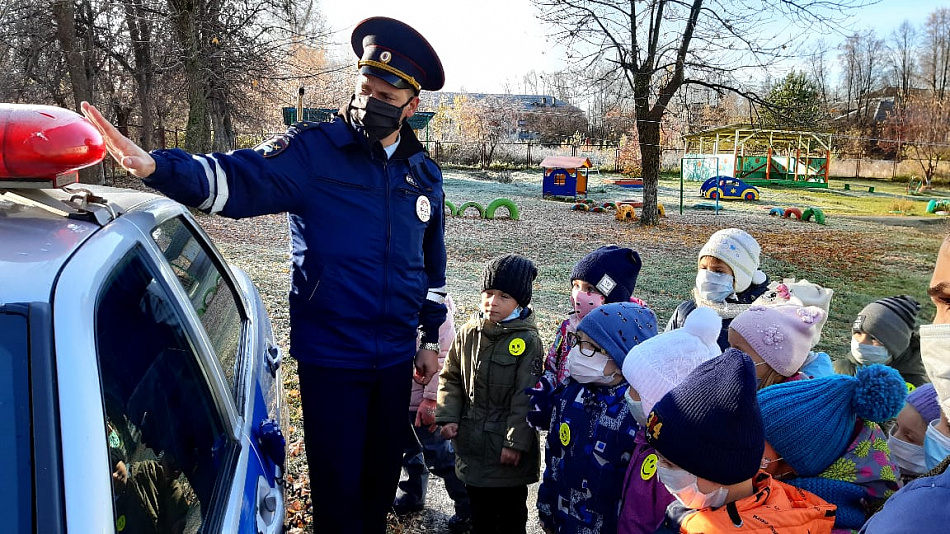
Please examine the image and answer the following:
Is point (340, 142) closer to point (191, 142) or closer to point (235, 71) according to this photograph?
point (235, 71)

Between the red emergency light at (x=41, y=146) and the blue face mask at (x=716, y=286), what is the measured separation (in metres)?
2.99

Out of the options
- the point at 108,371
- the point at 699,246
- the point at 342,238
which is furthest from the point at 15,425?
the point at 699,246

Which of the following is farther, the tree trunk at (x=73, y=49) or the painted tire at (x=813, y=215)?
the painted tire at (x=813, y=215)

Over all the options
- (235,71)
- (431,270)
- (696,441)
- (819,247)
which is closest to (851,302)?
(819,247)

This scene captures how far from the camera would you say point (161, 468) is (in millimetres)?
1462

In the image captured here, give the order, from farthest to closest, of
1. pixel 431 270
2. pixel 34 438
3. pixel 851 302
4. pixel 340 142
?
pixel 851 302 < pixel 431 270 < pixel 340 142 < pixel 34 438

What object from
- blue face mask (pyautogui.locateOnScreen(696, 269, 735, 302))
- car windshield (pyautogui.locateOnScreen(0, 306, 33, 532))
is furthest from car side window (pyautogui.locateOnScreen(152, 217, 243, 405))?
blue face mask (pyautogui.locateOnScreen(696, 269, 735, 302))

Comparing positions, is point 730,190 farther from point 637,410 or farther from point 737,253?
point 637,410

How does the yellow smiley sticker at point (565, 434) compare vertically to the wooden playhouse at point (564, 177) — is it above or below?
below

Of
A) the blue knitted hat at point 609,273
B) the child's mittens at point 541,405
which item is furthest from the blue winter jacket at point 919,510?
the blue knitted hat at point 609,273

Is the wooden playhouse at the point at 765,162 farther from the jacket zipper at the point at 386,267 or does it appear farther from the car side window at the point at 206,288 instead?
the car side window at the point at 206,288

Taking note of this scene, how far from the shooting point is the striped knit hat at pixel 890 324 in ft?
10.7

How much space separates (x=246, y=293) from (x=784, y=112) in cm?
1538

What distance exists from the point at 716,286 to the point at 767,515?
6.69ft
